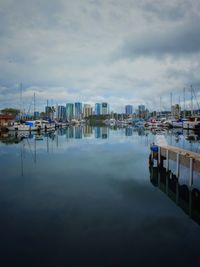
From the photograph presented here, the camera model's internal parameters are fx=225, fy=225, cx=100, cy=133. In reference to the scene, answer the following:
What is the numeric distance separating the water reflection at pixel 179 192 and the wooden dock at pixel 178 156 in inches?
25.1

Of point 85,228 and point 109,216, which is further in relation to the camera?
point 109,216

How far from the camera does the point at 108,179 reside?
15.8m

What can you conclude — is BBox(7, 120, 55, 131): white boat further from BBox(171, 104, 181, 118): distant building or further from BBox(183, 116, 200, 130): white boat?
BBox(171, 104, 181, 118): distant building

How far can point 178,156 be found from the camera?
1524cm

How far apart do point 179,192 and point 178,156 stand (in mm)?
2862

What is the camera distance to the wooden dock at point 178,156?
13.1m

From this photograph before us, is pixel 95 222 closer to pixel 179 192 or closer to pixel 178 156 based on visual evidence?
pixel 179 192

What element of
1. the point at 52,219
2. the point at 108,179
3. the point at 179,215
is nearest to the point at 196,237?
the point at 179,215

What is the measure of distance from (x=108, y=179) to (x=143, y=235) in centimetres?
755

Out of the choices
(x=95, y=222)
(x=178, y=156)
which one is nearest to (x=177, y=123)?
(x=178, y=156)

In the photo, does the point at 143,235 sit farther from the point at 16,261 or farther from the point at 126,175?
the point at 126,175

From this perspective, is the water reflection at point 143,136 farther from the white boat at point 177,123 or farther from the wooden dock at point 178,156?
the white boat at point 177,123

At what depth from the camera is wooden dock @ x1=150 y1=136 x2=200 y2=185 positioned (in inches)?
516

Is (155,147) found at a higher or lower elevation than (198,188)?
higher
